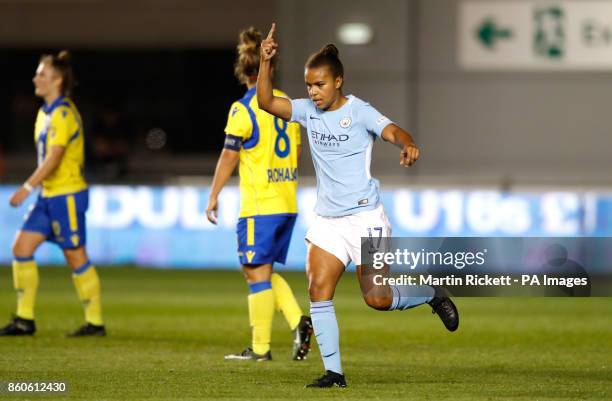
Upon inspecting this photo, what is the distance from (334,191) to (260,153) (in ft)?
5.73

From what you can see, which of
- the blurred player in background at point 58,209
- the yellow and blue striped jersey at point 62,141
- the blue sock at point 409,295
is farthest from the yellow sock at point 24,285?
the blue sock at point 409,295

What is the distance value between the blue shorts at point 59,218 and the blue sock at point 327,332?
3.77m

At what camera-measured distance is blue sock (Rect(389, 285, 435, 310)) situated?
27.5 ft

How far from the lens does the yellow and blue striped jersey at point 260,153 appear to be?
10.1 m

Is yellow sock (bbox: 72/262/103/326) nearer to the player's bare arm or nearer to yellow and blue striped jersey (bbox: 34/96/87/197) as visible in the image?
yellow and blue striped jersey (bbox: 34/96/87/197)

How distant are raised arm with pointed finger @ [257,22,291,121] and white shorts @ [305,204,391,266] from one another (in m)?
0.73

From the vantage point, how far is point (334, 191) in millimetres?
8516

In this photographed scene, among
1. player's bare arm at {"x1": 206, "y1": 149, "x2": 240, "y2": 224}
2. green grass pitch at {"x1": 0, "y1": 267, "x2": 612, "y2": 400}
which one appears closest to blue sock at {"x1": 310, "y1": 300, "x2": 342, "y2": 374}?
green grass pitch at {"x1": 0, "y1": 267, "x2": 612, "y2": 400}

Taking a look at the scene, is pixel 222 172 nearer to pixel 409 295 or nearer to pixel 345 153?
pixel 345 153

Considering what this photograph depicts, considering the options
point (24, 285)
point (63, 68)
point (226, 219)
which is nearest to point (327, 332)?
point (24, 285)

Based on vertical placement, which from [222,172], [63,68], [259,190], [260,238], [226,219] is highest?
[63,68]

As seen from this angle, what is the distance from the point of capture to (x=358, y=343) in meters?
11.4

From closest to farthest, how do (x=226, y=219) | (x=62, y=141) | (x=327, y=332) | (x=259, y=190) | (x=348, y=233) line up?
(x=327, y=332)
(x=348, y=233)
(x=259, y=190)
(x=62, y=141)
(x=226, y=219)

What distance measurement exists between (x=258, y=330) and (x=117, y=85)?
2653cm
